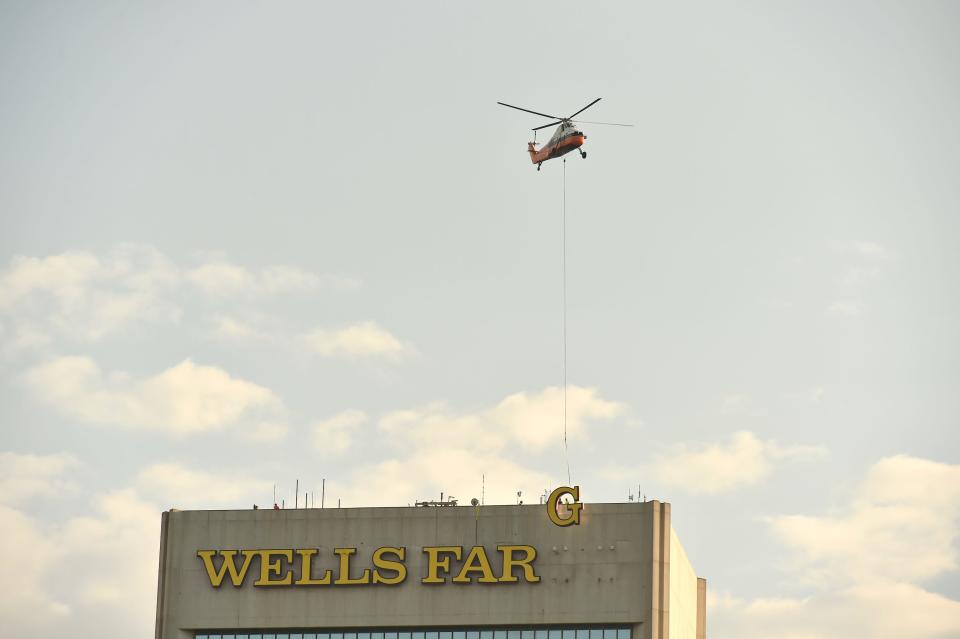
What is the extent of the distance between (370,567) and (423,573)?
10.7ft

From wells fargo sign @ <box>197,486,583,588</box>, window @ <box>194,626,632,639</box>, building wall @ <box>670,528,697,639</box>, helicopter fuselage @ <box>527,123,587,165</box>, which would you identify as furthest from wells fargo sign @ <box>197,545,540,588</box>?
helicopter fuselage @ <box>527,123,587,165</box>

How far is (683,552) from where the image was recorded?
129 meters

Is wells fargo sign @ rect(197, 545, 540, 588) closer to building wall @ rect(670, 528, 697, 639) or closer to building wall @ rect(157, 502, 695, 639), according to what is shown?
building wall @ rect(157, 502, 695, 639)

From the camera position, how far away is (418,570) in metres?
119

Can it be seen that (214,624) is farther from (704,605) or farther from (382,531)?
(704,605)

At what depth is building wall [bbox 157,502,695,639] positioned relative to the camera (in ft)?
383

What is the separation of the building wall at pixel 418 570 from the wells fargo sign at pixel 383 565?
1.08ft

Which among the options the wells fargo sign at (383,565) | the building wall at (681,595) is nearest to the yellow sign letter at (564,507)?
the wells fargo sign at (383,565)

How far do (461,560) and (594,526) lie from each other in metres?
8.12

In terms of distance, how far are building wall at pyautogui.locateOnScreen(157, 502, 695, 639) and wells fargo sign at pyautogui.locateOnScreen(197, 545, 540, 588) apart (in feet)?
1.17

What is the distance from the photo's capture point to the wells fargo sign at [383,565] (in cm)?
11800

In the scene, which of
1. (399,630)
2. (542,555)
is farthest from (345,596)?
(542,555)

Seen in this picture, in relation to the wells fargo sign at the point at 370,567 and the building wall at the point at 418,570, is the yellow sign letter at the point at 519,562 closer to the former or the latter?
the wells fargo sign at the point at 370,567

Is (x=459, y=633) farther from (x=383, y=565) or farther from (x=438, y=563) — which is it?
(x=383, y=565)
